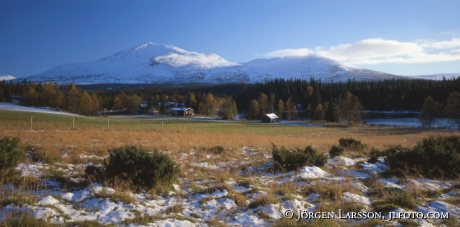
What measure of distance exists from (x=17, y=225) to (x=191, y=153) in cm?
1081

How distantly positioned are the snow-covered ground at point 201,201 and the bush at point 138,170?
526 mm

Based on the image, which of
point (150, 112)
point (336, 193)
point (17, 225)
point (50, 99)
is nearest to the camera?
point (17, 225)

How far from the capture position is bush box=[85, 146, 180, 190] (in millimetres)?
8383

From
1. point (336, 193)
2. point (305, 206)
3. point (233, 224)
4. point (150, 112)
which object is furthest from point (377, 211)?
point (150, 112)

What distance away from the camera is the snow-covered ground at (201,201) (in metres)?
6.13

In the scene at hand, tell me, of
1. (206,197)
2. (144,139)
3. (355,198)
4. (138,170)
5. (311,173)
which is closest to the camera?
(206,197)

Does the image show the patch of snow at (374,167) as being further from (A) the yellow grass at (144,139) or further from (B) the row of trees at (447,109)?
(B) the row of trees at (447,109)

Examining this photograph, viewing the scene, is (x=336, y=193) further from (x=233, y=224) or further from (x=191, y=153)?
(x=191, y=153)

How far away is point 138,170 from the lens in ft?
27.9

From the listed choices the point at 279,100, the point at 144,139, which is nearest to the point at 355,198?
the point at 144,139

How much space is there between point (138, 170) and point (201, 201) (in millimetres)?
2405

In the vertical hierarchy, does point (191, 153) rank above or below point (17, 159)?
below

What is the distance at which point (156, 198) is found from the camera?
760cm

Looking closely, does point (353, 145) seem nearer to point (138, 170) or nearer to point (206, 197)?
point (206, 197)
